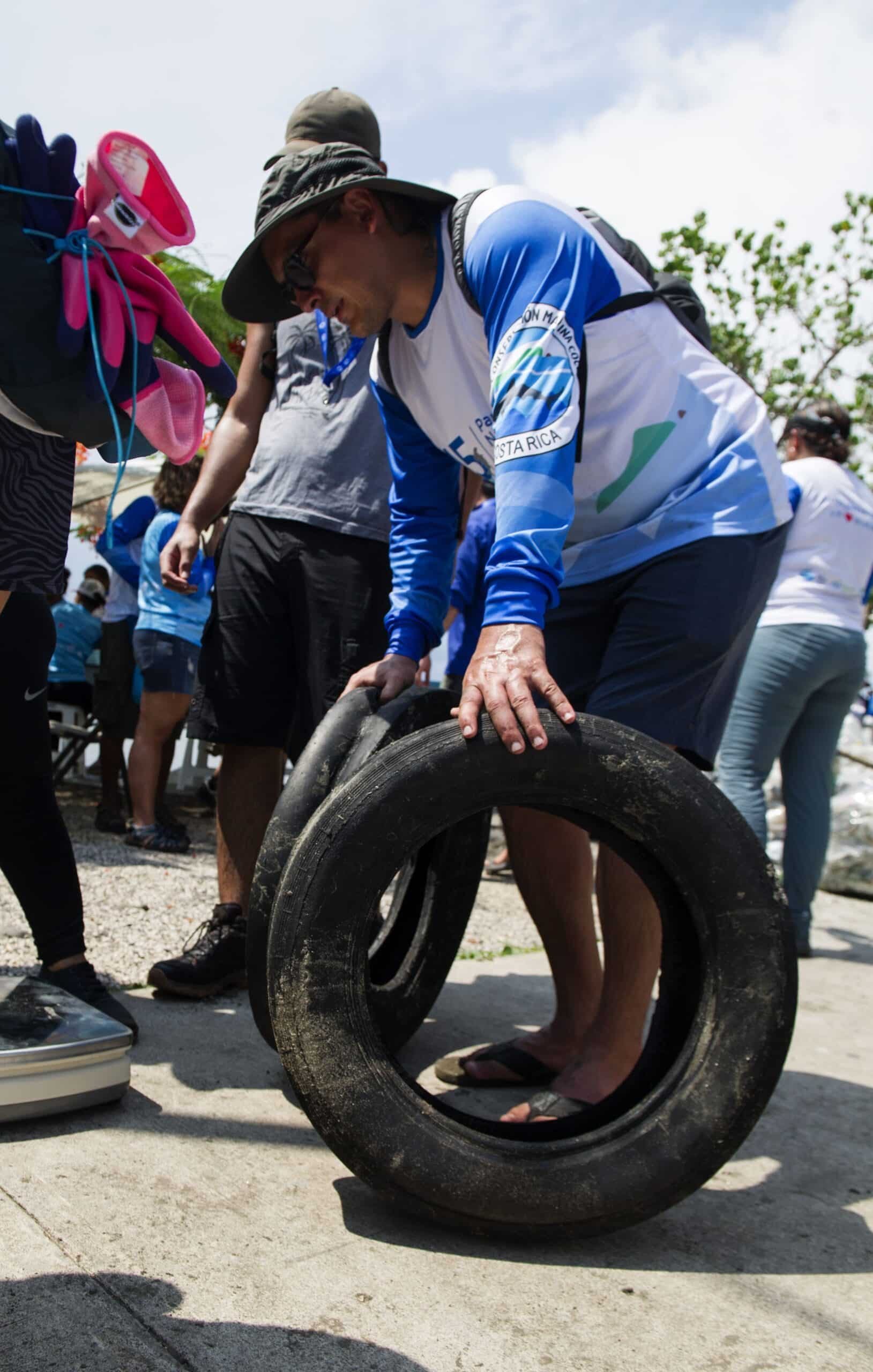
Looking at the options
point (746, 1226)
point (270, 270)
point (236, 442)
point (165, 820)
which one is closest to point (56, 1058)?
point (746, 1226)

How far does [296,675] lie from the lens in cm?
290

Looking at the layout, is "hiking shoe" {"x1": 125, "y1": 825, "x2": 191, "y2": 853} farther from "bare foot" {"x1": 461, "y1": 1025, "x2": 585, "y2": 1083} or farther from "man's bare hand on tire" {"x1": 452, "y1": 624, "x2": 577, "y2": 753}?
"man's bare hand on tire" {"x1": 452, "y1": 624, "x2": 577, "y2": 753}

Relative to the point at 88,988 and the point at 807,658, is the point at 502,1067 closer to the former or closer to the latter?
the point at 88,988

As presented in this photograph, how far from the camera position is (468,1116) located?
173 cm

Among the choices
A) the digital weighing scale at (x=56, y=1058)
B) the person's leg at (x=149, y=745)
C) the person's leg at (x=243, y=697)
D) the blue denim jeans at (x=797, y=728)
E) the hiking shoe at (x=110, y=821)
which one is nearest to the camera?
the digital weighing scale at (x=56, y=1058)

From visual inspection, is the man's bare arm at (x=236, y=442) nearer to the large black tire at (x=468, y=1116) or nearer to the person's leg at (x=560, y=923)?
the person's leg at (x=560, y=923)

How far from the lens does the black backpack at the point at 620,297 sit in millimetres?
1967

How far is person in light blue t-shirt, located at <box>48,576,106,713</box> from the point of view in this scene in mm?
7105

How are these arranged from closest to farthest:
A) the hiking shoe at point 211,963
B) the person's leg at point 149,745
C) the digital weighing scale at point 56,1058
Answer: the digital weighing scale at point 56,1058
the hiking shoe at point 211,963
the person's leg at point 149,745

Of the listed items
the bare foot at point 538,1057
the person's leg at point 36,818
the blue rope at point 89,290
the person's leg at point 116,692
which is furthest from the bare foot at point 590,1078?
the person's leg at point 116,692

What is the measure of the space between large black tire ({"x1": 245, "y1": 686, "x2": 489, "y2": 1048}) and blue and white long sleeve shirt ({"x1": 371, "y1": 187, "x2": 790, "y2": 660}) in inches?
11.4

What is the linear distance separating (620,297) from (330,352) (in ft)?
3.51

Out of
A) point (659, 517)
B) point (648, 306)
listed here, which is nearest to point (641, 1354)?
point (659, 517)

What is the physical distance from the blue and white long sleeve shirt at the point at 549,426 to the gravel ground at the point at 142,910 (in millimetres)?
1445
